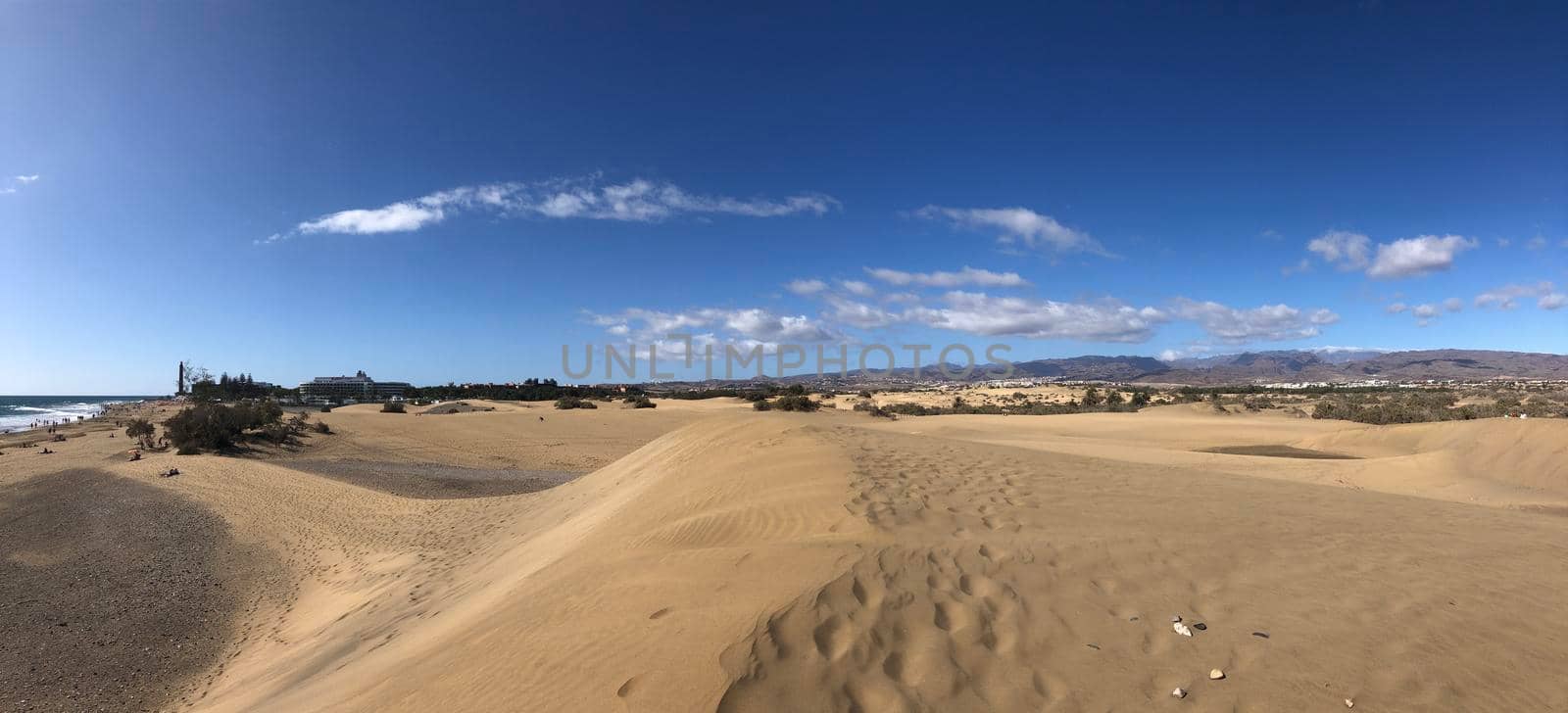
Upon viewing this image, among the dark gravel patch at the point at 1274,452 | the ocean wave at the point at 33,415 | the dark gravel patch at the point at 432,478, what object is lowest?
the dark gravel patch at the point at 432,478

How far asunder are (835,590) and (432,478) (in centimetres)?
2005

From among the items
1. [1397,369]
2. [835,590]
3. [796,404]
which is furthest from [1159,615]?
[1397,369]

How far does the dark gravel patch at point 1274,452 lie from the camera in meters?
19.1

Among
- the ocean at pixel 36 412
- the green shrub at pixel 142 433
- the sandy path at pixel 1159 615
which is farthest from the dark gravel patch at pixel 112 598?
the ocean at pixel 36 412

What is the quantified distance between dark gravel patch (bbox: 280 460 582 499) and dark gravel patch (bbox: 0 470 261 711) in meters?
4.72

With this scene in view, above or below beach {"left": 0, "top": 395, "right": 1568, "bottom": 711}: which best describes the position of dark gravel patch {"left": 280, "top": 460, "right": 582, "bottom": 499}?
below

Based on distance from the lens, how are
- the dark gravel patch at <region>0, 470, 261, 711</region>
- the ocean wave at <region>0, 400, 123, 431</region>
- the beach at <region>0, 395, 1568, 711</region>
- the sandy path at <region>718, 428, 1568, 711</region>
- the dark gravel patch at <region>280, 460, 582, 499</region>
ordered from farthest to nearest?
the ocean wave at <region>0, 400, 123, 431</region>, the dark gravel patch at <region>280, 460, 582, 499</region>, the dark gravel patch at <region>0, 470, 261, 711</region>, the beach at <region>0, 395, 1568, 711</region>, the sandy path at <region>718, 428, 1568, 711</region>

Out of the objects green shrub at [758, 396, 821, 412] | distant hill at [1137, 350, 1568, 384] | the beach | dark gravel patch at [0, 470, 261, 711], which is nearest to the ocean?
dark gravel patch at [0, 470, 261, 711]

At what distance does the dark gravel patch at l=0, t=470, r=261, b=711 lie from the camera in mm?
6785

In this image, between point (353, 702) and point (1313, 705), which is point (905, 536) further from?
point (353, 702)

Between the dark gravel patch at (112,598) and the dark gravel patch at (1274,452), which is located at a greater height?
the dark gravel patch at (1274,452)

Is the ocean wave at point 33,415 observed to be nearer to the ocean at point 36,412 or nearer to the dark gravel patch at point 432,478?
the ocean at point 36,412

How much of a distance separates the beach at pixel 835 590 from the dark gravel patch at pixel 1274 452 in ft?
13.0

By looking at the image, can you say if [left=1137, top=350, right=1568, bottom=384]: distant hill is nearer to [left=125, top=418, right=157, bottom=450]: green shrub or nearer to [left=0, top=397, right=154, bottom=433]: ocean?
[left=125, top=418, right=157, bottom=450]: green shrub
